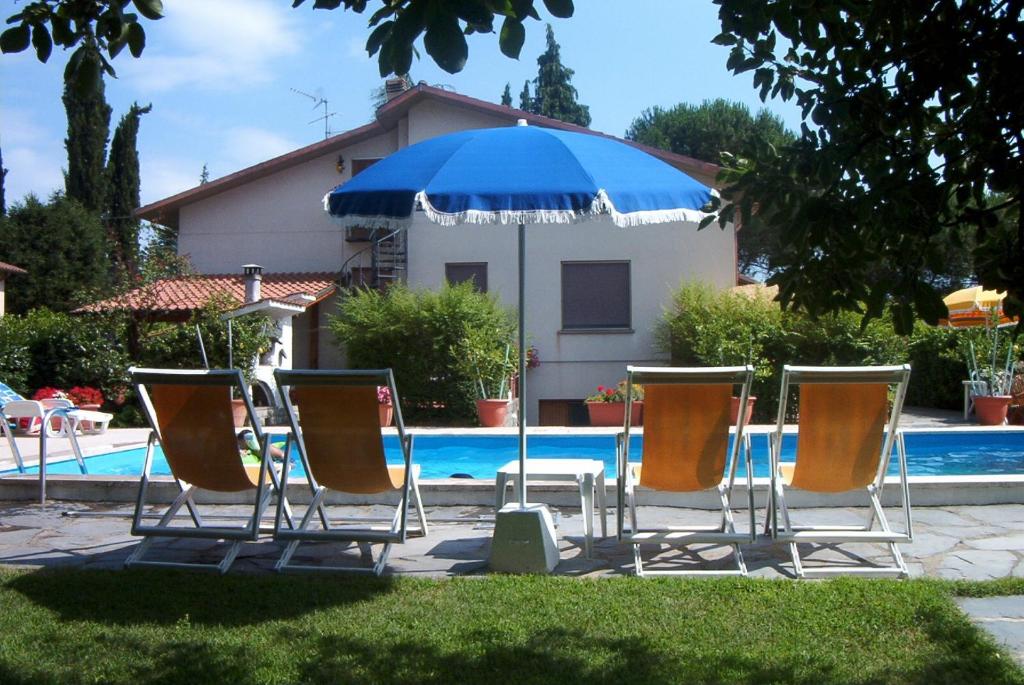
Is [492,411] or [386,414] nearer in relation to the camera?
[386,414]

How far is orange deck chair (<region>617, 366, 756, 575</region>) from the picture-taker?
5395 millimetres

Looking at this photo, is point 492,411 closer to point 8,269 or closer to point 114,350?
point 114,350

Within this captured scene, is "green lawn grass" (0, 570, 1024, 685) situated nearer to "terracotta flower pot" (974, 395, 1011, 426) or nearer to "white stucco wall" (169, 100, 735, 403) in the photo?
"terracotta flower pot" (974, 395, 1011, 426)

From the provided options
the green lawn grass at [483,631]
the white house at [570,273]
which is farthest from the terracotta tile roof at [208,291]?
the green lawn grass at [483,631]

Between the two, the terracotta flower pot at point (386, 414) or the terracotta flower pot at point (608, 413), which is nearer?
the terracotta flower pot at point (386, 414)

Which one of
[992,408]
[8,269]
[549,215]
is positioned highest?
[8,269]

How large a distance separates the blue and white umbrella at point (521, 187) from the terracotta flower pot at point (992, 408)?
12.1 meters

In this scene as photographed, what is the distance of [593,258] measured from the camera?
2022 cm

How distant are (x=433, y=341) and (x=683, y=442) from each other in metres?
12.2

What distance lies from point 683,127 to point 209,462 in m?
39.8

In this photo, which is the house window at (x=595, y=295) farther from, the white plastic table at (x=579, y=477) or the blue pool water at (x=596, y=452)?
the white plastic table at (x=579, y=477)

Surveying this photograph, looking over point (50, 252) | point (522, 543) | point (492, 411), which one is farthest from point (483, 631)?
point (50, 252)

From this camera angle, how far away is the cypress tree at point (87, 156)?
3441cm

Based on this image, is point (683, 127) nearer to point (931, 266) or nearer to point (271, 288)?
point (271, 288)
